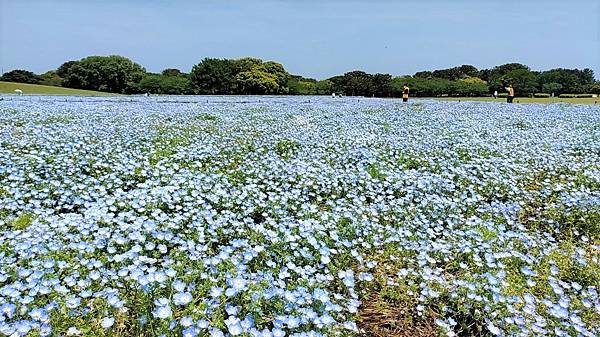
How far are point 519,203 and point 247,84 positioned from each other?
5032 cm

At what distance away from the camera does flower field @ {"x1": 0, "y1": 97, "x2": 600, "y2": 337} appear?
2.35 metres

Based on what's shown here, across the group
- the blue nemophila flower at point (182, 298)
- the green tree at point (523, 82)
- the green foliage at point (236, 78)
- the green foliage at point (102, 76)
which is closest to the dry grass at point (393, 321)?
the blue nemophila flower at point (182, 298)

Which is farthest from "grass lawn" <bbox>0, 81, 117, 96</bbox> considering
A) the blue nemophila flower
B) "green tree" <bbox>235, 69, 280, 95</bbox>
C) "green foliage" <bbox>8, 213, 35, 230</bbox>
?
→ the blue nemophila flower

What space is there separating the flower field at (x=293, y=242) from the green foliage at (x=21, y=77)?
2159 inches

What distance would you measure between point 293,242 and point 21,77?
61.2 metres

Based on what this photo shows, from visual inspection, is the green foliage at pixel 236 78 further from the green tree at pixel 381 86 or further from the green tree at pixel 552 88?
the green tree at pixel 552 88

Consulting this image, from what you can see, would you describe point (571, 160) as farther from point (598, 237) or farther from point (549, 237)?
point (549, 237)

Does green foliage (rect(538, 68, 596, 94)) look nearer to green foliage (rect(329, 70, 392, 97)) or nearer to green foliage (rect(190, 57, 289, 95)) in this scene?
green foliage (rect(329, 70, 392, 97))

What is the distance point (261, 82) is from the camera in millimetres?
51750

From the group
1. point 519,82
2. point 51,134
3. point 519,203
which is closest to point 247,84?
point 519,82

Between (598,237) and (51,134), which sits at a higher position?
(51,134)

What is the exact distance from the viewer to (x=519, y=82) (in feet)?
157

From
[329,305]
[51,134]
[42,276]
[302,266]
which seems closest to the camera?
[329,305]

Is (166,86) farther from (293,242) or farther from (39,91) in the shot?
(293,242)
